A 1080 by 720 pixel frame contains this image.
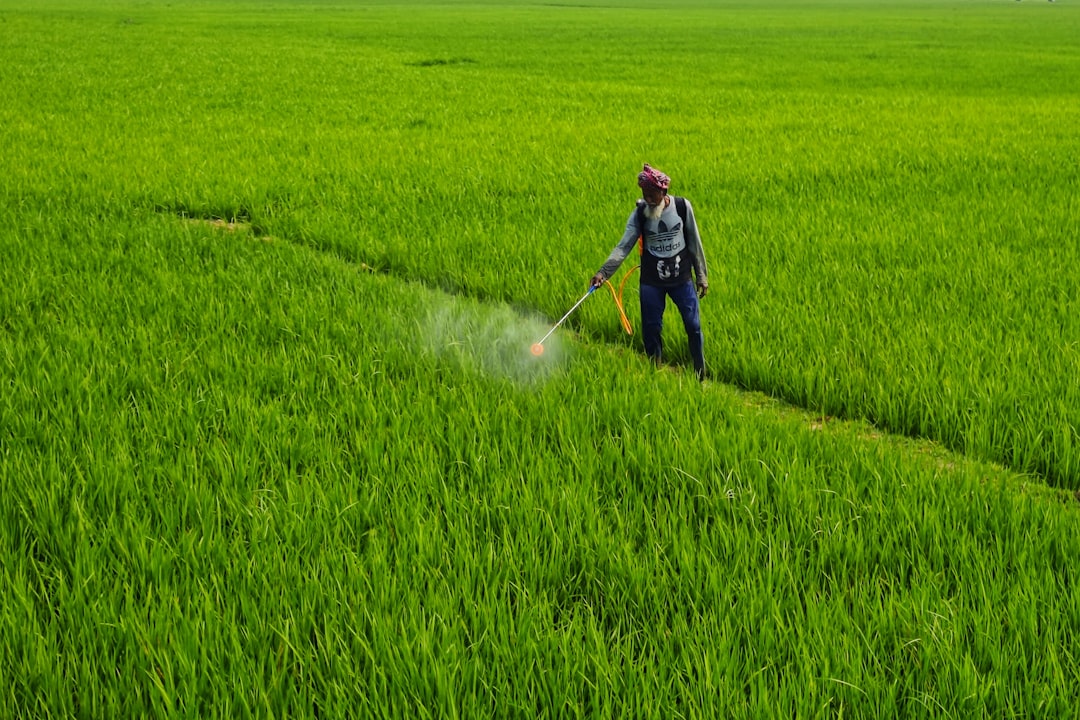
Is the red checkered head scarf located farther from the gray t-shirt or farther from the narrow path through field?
the narrow path through field

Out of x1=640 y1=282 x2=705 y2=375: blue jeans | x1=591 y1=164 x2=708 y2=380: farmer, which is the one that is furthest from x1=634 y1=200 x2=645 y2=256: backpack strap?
x1=640 y1=282 x2=705 y2=375: blue jeans

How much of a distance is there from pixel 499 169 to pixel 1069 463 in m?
6.24

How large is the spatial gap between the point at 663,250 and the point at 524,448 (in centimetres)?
117

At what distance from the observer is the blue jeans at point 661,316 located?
3820mm

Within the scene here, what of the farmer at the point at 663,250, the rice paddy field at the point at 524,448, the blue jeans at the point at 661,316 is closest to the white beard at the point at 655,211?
the farmer at the point at 663,250

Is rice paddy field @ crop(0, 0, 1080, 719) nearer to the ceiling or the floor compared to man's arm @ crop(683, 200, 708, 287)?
nearer to the floor

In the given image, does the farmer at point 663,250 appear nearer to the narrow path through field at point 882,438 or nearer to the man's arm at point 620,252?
the man's arm at point 620,252

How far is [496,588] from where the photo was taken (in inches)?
87.7

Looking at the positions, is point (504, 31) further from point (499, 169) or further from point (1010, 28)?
point (499, 169)

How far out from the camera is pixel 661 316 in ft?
13.0

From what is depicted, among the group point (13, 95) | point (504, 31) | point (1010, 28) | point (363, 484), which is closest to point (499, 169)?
point (363, 484)

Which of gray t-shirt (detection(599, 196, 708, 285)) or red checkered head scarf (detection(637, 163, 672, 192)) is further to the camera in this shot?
gray t-shirt (detection(599, 196, 708, 285))

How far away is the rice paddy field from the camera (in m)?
1.97

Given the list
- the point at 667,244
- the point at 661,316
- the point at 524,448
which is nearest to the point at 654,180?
the point at 667,244
